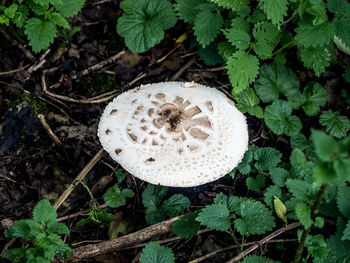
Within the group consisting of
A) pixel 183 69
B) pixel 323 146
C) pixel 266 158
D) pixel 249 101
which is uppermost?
pixel 323 146

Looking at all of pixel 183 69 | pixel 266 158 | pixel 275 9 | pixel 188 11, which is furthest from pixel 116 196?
pixel 275 9

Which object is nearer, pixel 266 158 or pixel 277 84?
pixel 266 158

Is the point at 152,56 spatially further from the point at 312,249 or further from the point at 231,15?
the point at 312,249

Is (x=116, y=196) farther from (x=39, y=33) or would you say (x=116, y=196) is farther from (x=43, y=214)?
(x=39, y=33)

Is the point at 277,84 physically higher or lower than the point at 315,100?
higher

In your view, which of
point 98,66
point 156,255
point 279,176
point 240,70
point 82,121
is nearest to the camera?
point 156,255

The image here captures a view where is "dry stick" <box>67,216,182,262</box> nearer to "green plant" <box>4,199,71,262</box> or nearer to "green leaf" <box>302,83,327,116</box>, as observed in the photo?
"green plant" <box>4,199,71,262</box>

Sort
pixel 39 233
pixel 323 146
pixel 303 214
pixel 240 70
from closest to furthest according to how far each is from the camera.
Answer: pixel 323 146 < pixel 303 214 < pixel 39 233 < pixel 240 70

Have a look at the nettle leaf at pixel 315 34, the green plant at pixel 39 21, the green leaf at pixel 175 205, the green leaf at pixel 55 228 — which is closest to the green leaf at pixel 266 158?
the green leaf at pixel 175 205

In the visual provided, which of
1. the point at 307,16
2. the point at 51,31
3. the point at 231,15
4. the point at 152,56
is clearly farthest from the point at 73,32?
the point at 307,16
